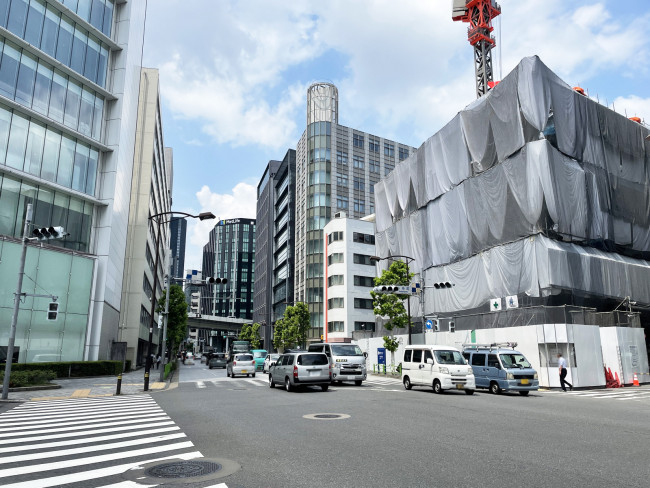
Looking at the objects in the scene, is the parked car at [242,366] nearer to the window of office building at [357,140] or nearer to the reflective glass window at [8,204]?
the reflective glass window at [8,204]

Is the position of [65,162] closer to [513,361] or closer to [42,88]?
[42,88]

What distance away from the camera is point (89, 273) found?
3350cm

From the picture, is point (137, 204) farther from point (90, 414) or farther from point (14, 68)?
point (90, 414)

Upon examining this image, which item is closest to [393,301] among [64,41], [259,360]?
[259,360]

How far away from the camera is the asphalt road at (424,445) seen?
6211mm

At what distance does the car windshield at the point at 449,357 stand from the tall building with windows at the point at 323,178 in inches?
2220

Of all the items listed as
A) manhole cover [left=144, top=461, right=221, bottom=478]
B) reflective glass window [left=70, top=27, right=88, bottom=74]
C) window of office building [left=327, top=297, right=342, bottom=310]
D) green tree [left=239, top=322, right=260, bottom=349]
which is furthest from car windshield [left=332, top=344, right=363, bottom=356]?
green tree [left=239, top=322, right=260, bottom=349]

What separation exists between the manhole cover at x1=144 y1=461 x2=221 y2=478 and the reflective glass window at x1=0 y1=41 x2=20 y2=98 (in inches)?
1203

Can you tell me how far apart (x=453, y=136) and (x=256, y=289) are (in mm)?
96163

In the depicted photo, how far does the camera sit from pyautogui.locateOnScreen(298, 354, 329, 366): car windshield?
2119 centimetres

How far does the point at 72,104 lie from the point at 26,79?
3658 mm

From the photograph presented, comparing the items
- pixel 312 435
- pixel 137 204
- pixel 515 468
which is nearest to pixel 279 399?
pixel 312 435

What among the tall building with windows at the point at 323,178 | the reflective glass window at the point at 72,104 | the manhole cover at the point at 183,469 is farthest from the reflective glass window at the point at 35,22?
the tall building with windows at the point at 323,178

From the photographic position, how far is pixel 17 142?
30.0 meters
